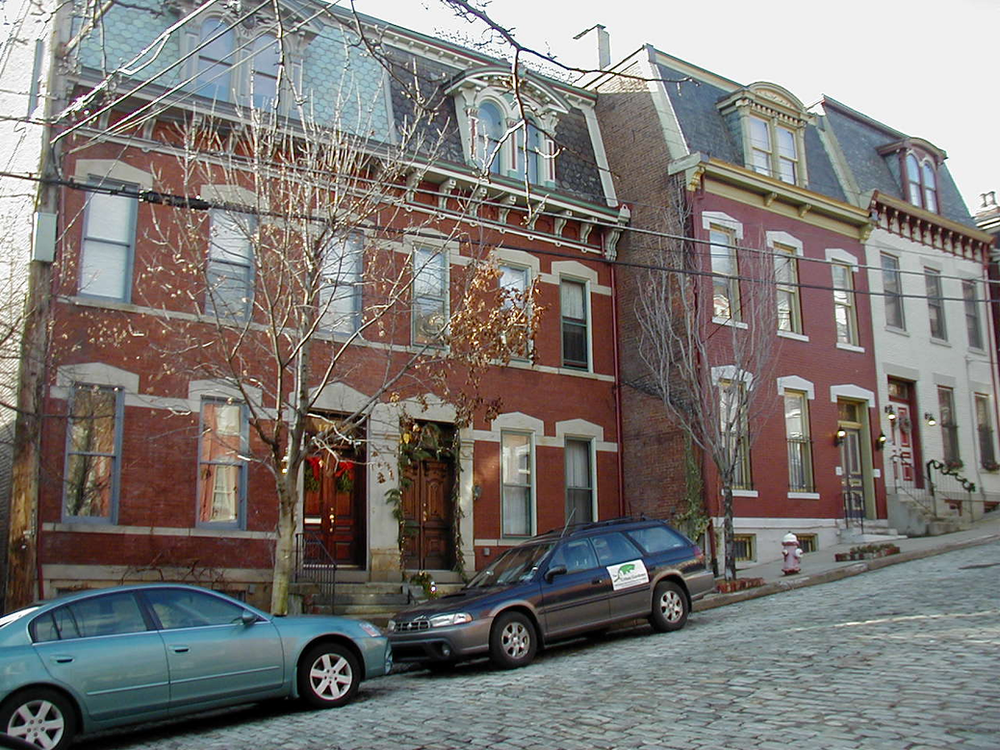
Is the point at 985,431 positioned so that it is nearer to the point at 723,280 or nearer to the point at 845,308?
the point at 845,308

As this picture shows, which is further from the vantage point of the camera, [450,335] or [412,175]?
[412,175]

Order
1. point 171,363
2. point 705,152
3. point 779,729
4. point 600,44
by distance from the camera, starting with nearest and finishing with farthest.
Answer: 1. point 779,729
2. point 171,363
3. point 705,152
4. point 600,44

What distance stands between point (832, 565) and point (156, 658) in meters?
13.6

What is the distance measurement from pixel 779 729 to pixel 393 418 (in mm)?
11650

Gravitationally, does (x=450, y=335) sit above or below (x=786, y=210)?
below

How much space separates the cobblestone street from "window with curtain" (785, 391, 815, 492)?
27.6 ft

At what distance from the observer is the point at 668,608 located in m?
14.0

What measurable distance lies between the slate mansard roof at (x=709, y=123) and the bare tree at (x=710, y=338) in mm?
2104

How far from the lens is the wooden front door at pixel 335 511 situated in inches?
714

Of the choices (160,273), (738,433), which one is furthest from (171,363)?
(738,433)

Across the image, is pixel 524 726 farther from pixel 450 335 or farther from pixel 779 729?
pixel 450 335

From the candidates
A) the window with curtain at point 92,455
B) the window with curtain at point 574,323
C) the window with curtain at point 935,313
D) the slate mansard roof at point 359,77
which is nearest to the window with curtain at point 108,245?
the window with curtain at point 92,455

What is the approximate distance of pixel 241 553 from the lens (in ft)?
54.7

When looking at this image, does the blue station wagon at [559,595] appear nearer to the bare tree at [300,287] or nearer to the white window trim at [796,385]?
the bare tree at [300,287]
